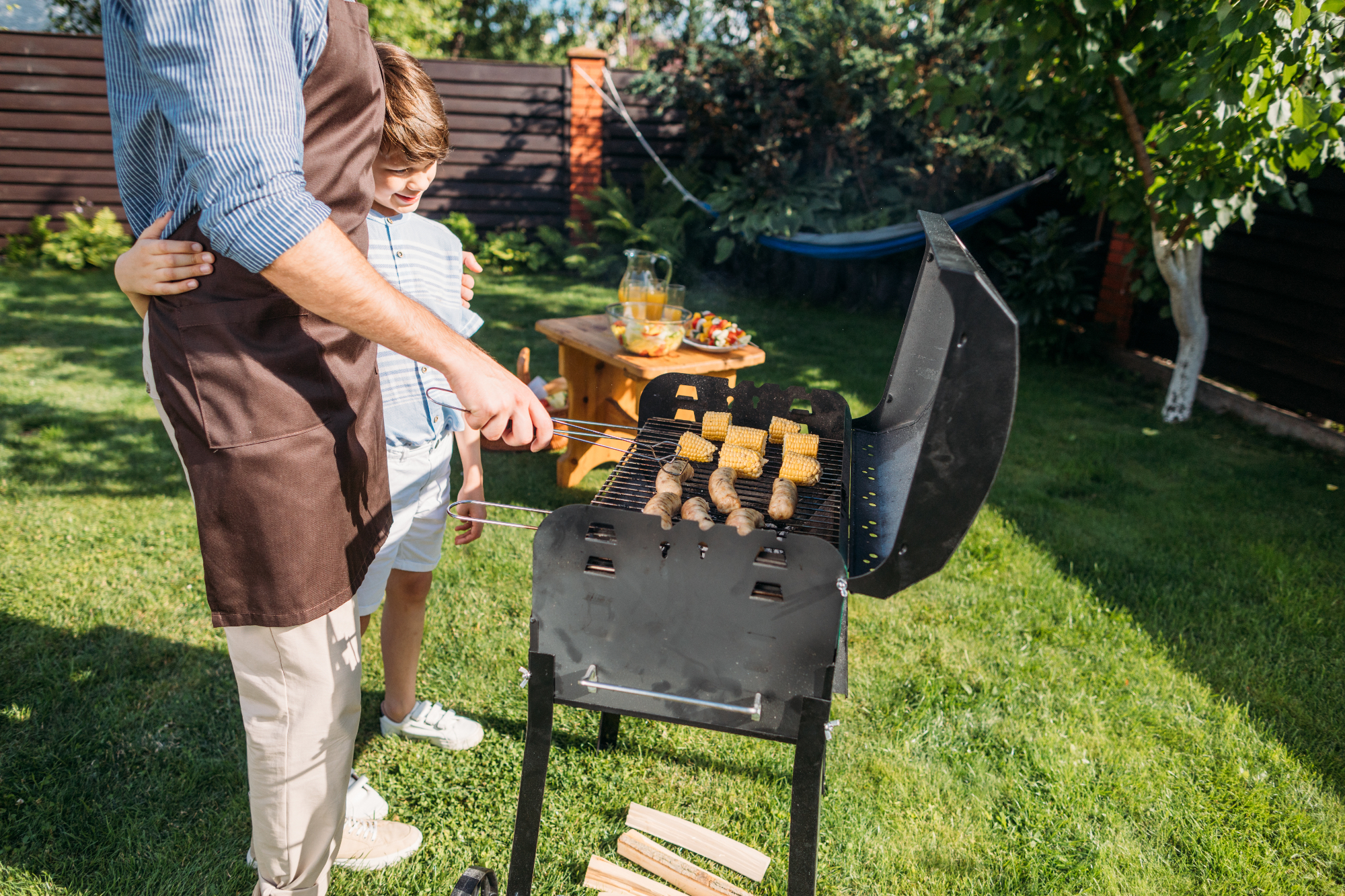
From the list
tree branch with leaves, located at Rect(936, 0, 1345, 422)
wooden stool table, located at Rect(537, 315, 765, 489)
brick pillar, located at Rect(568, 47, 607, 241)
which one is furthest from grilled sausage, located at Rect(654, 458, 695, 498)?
brick pillar, located at Rect(568, 47, 607, 241)

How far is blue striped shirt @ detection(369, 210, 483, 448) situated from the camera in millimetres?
1912

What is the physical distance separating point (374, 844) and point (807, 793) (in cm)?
128

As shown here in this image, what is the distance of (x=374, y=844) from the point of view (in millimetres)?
2047

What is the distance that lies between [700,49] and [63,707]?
343 inches

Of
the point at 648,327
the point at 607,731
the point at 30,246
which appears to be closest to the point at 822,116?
the point at 648,327

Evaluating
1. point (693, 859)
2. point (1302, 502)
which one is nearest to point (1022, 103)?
point (1302, 502)

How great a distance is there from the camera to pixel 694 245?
9.39 meters

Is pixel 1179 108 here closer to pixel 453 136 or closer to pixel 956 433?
pixel 956 433

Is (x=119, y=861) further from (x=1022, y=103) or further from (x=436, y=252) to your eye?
(x=1022, y=103)

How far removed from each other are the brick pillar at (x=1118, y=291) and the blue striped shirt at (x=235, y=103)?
730 centimetres

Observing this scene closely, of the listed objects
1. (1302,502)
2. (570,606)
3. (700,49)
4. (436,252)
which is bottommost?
(1302,502)

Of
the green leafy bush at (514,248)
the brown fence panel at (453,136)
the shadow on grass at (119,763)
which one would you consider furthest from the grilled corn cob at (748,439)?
the brown fence panel at (453,136)

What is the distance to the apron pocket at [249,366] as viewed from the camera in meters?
1.27

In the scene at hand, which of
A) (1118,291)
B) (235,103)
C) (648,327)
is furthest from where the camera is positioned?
(1118,291)
